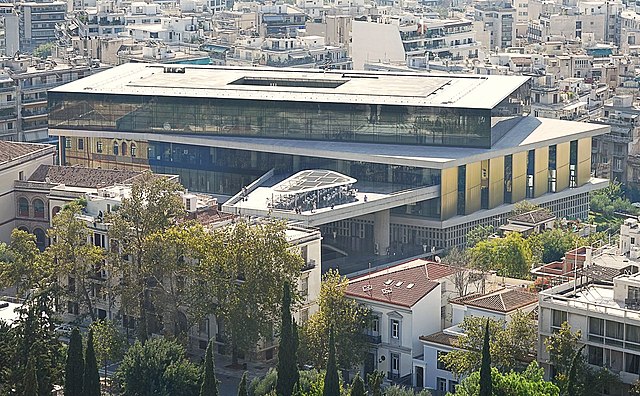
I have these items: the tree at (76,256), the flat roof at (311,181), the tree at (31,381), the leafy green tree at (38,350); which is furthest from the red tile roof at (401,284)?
the tree at (31,381)

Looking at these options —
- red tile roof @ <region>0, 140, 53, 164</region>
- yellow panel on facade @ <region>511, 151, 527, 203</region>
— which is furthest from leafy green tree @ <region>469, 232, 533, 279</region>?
red tile roof @ <region>0, 140, 53, 164</region>

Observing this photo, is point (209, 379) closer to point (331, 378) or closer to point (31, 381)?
point (331, 378)

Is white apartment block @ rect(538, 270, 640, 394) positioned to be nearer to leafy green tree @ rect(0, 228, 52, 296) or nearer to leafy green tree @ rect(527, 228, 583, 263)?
leafy green tree @ rect(527, 228, 583, 263)

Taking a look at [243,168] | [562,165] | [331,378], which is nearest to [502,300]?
[331,378]

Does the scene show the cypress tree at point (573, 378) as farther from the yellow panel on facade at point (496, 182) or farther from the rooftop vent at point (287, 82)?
the rooftop vent at point (287, 82)

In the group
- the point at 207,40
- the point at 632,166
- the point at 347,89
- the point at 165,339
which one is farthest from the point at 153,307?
the point at 207,40

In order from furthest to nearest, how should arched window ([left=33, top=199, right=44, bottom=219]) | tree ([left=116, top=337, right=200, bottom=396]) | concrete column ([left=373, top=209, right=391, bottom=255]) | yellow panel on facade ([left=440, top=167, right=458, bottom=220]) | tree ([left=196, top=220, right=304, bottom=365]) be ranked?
yellow panel on facade ([left=440, top=167, right=458, bottom=220]) < arched window ([left=33, top=199, right=44, bottom=219]) < concrete column ([left=373, top=209, right=391, bottom=255]) < tree ([left=196, top=220, right=304, bottom=365]) < tree ([left=116, top=337, right=200, bottom=396])

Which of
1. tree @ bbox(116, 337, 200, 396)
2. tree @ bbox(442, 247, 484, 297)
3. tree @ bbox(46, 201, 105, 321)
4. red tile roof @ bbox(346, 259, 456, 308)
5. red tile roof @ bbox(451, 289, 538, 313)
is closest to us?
tree @ bbox(116, 337, 200, 396)

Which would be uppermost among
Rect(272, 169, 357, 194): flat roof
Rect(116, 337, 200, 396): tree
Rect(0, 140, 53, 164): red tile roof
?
Rect(0, 140, 53, 164): red tile roof
